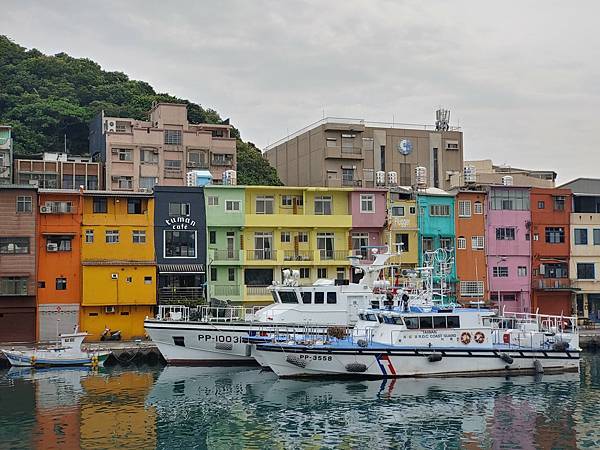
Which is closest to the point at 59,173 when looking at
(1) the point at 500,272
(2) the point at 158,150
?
(2) the point at 158,150

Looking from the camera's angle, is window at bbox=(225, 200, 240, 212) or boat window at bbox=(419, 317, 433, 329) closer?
boat window at bbox=(419, 317, 433, 329)

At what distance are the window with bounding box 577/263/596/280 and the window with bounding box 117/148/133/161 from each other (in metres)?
33.0

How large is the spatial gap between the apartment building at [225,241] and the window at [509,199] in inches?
680

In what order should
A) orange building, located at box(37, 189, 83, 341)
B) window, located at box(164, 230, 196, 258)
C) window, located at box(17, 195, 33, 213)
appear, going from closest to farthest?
orange building, located at box(37, 189, 83, 341) → window, located at box(17, 195, 33, 213) → window, located at box(164, 230, 196, 258)

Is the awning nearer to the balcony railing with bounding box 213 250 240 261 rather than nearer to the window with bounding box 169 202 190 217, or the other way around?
the balcony railing with bounding box 213 250 240 261

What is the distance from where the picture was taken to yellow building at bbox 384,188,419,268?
5381 cm

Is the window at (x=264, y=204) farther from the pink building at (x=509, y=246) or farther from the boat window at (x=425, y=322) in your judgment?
the boat window at (x=425, y=322)

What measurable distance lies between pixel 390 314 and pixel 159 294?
707 inches

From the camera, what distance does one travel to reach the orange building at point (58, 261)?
4675 cm

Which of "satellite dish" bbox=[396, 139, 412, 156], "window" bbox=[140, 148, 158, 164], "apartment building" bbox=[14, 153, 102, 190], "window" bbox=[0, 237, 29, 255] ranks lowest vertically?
"window" bbox=[0, 237, 29, 255]

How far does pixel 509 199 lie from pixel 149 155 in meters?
26.2

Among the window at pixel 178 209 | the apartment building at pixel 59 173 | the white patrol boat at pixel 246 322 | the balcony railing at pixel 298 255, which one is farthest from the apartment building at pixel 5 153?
the white patrol boat at pixel 246 322

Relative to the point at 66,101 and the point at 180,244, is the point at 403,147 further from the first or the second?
the point at 66,101

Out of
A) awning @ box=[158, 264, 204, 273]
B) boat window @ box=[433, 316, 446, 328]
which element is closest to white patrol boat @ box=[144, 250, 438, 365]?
boat window @ box=[433, 316, 446, 328]
